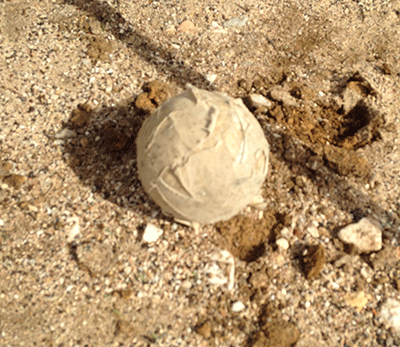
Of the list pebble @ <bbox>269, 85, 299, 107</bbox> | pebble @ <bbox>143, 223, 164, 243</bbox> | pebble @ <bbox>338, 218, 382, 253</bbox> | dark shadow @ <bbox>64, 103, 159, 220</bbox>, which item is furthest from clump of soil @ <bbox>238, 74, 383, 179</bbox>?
pebble @ <bbox>143, 223, 164, 243</bbox>

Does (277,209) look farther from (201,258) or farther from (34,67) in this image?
(34,67)

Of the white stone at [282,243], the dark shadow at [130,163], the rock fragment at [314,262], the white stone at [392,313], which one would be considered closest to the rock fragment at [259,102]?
the dark shadow at [130,163]

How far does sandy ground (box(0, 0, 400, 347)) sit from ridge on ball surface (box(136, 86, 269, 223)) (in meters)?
0.64

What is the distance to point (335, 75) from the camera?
4.27 meters

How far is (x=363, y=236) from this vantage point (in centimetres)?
334

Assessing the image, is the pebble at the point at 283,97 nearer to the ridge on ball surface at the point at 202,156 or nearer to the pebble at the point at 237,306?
the ridge on ball surface at the point at 202,156

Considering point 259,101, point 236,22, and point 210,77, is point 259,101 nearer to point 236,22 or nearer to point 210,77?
point 210,77

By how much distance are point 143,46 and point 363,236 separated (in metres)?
3.20

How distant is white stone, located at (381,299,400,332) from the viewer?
305 cm

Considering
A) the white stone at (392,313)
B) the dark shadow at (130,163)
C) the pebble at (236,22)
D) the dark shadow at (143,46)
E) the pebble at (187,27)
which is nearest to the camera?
the white stone at (392,313)

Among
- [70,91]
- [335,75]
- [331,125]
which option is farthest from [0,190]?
[335,75]

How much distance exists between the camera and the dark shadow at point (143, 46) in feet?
13.4

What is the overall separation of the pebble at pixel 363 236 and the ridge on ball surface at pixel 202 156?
1.16 meters

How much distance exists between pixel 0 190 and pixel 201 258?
200 centimetres
